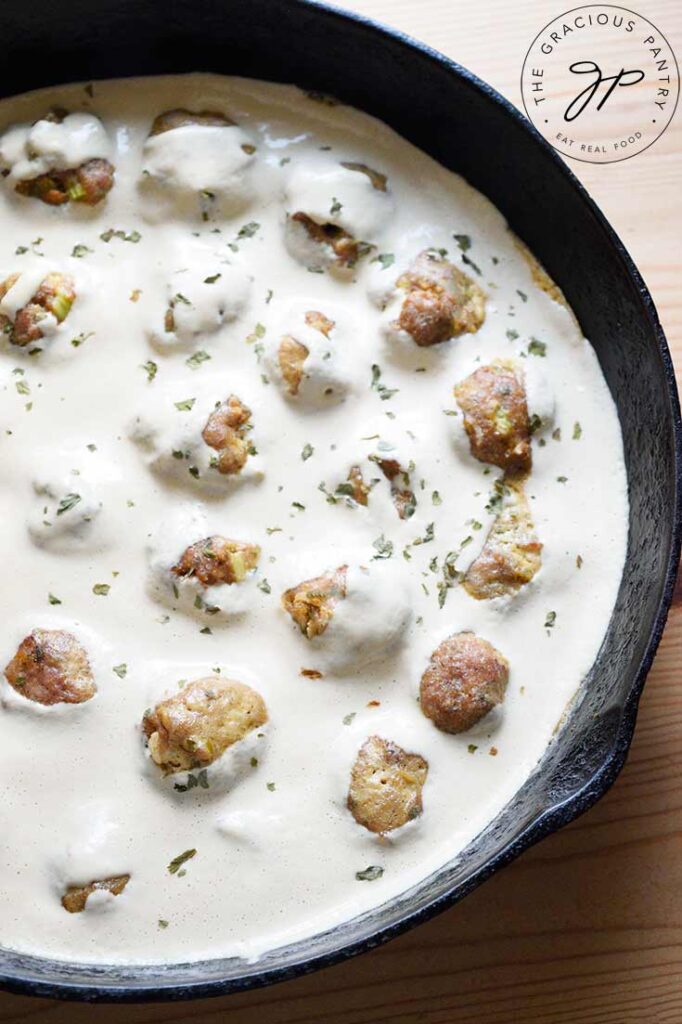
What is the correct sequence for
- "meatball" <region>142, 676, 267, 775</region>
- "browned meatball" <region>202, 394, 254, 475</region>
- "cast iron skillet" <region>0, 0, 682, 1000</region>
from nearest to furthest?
"cast iron skillet" <region>0, 0, 682, 1000</region>
"meatball" <region>142, 676, 267, 775</region>
"browned meatball" <region>202, 394, 254, 475</region>

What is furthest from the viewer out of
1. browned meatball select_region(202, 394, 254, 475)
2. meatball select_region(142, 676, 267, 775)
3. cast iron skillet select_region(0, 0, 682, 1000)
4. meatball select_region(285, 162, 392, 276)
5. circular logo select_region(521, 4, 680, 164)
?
circular logo select_region(521, 4, 680, 164)

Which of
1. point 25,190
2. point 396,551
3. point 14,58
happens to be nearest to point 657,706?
point 396,551

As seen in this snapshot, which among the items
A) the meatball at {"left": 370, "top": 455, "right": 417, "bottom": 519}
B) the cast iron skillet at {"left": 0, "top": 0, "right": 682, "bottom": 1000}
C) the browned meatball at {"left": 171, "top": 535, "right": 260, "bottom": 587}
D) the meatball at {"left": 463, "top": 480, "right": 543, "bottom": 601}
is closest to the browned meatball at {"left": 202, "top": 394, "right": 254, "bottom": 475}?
the browned meatball at {"left": 171, "top": 535, "right": 260, "bottom": 587}

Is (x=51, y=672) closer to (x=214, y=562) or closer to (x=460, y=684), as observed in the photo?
(x=214, y=562)

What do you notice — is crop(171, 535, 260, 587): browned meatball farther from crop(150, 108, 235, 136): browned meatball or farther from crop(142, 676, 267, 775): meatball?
crop(150, 108, 235, 136): browned meatball

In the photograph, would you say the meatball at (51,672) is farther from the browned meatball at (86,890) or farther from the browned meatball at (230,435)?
the browned meatball at (230,435)

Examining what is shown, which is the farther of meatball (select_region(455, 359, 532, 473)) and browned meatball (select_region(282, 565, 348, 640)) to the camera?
meatball (select_region(455, 359, 532, 473))
